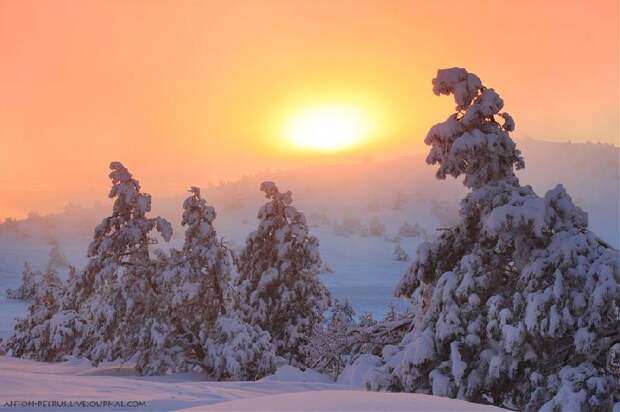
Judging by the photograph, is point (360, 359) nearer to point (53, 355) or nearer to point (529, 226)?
point (529, 226)

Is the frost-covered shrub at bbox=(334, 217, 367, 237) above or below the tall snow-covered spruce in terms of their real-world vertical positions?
Result: above

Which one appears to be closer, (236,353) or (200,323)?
(236,353)

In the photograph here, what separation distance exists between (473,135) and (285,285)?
44.2ft

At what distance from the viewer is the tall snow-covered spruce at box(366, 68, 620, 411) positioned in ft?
31.0

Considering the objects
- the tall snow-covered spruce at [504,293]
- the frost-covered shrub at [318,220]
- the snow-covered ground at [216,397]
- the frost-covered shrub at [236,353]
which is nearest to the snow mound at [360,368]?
the snow-covered ground at [216,397]

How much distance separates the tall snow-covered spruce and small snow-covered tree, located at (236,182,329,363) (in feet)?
38.3

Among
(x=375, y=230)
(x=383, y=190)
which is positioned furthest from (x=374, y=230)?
(x=383, y=190)

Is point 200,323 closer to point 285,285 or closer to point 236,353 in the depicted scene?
point 236,353

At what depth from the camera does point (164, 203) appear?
459ft

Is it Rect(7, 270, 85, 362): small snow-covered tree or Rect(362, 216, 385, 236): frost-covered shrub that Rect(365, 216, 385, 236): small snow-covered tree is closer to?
Rect(362, 216, 385, 236): frost-covered shrub

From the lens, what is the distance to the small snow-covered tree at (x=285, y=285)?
2302 centimetres

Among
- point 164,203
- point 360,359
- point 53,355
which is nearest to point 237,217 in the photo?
point 164,203

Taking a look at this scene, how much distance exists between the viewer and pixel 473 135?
11.2m

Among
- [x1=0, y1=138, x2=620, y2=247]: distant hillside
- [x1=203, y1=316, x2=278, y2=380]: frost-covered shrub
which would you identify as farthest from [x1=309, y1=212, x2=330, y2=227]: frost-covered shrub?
[x1=203, y1=316, x2=278, y2=380]: frost-covered shrub
